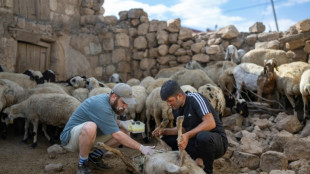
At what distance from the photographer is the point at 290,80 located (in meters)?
7.60

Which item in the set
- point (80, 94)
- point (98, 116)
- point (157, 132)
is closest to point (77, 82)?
point (80, 94)

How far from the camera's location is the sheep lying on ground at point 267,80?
8.02m

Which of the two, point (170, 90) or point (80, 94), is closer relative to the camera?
point (170, 90)

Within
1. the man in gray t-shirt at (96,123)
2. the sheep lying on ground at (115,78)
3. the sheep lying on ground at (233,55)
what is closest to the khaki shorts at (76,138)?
the man in gray t-shirt at (96,123)

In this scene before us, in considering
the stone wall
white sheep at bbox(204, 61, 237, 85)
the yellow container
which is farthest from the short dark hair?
the stone wall

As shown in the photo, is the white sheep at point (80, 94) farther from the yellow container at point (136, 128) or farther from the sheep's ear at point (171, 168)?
the sheep's ear at point (171, 168)

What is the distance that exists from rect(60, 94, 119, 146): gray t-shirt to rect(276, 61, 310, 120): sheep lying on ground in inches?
205

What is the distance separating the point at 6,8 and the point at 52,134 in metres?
5.78

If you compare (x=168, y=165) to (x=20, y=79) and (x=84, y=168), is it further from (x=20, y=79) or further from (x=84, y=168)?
(x=20, y=79)

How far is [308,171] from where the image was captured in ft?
13.8

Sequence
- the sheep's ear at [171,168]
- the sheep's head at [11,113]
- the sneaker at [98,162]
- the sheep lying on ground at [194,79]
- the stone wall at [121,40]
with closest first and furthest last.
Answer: the sheep's ear at [171,168] < the sneaker at [98,162] < the sheep's head at [11,113] < the sheep lying on ground at [194,79] < the stone wall at [121,40]

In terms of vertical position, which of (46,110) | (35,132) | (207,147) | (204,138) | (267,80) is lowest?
(35,132)

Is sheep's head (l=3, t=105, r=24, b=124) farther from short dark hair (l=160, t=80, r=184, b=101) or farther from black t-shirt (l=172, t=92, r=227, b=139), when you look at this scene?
short dark hair (l=160, t=80, r=184, b=101)

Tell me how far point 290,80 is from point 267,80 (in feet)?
1.99
